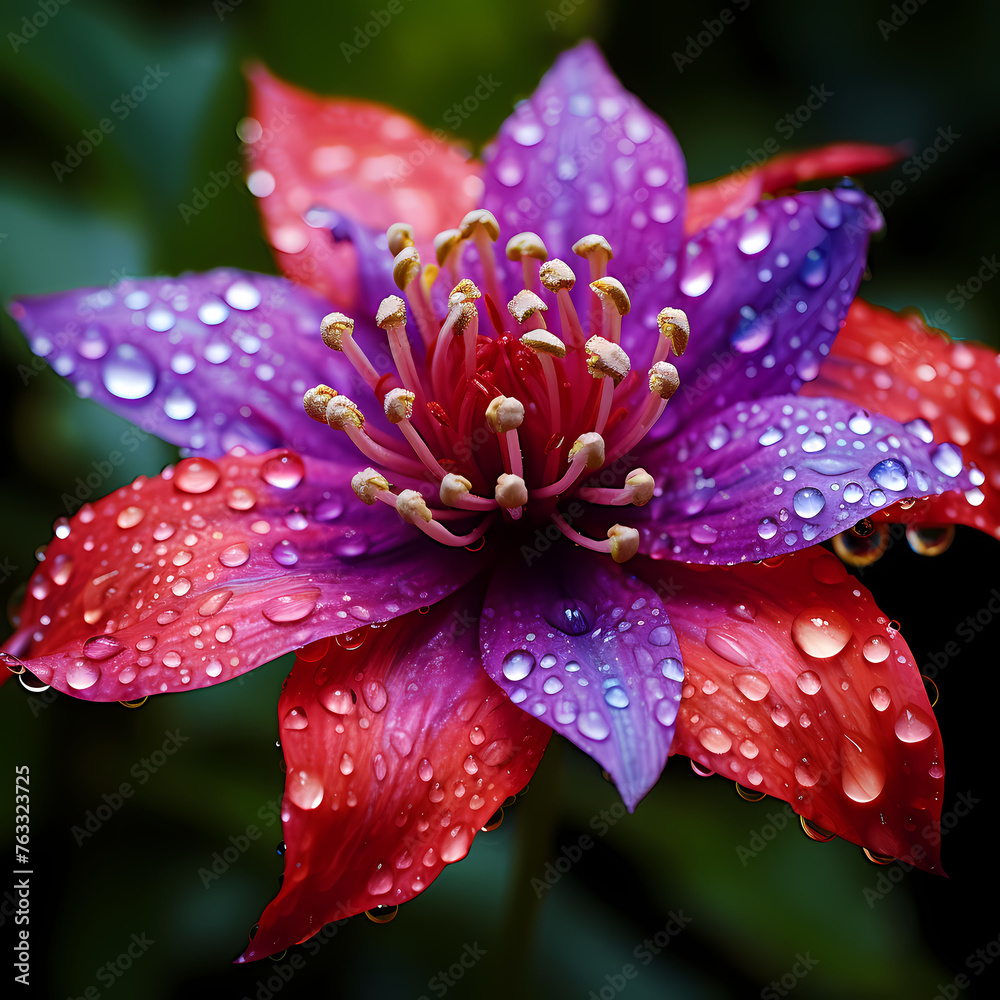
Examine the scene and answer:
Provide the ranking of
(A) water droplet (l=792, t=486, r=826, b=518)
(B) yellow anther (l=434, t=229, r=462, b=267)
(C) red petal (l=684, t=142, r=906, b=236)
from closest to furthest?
(A) water droplet (l=792, t=486, r=826, b=518) → (B) yellow anther (l=434, t=229, r=462, b=267) → (C) red petal (l=684, t=142, r=906, b=236)

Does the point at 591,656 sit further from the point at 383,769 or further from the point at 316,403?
the point at 316,403

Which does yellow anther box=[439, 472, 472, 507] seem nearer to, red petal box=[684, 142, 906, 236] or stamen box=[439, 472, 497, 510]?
stamen box=[439, 472, 497, 510]

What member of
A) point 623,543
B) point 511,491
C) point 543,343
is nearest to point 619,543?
point 623,543

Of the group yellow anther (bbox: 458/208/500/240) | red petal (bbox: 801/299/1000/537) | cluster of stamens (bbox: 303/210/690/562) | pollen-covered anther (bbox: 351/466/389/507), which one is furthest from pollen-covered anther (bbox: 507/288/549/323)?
red petal (bbox: 801/299/1000/537)

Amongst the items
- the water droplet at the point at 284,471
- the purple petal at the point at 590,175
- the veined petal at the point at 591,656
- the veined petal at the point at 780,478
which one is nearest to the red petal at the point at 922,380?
the veined petal at the point at 780,478

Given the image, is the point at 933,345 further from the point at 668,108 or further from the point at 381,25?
the point at 381,25

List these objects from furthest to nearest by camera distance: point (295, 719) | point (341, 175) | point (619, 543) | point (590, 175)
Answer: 1. point (341, 175)
2. point (590, 175)
3. point (619, 543)
4. point (295, 719)
